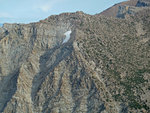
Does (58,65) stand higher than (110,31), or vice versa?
(110,31)

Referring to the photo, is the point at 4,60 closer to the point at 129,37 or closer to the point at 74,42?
the point at 74,42

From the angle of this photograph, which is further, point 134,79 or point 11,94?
point 11,94

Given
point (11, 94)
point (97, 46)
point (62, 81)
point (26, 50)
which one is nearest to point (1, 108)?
point (11, 94)

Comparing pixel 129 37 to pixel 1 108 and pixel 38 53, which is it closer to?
pixel 38 53

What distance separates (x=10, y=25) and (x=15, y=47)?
11914mm

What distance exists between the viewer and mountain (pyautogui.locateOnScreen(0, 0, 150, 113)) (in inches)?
2153

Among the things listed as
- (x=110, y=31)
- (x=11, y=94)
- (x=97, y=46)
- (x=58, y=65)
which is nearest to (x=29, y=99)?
(x=11, y=94)

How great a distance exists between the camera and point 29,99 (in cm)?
5878

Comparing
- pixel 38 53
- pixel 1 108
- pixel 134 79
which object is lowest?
pixel 1 108

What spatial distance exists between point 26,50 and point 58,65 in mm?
13815

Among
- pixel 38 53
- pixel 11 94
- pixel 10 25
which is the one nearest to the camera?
pixel 11 94

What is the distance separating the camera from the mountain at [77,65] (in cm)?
5469

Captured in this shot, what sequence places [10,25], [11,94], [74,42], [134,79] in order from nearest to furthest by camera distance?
[134,79]
[11,94]
[74,42]
[10,25]

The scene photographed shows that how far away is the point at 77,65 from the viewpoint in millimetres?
61281
